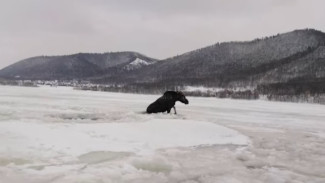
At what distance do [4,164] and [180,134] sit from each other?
22.5ft

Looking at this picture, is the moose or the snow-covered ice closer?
the snow-covered ice

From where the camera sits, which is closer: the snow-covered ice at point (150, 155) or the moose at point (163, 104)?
the snow-covered ice at point (150, 155)

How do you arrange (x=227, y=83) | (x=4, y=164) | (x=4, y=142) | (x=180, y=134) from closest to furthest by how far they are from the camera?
(x=4, y=164), (x=4, y=142), (x=180, y=134), (x=227, y=83)

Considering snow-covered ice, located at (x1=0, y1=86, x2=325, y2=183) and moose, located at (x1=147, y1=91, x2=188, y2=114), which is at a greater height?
moose, located at (x1=147, y1=91, x2=188, y2=114)

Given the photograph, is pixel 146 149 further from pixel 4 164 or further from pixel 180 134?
pixel 4 164

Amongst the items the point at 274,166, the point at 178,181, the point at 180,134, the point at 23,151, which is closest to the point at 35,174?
the point at 23,151

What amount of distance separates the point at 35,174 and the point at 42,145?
2686 mm

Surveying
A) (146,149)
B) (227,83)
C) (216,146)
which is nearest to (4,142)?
(146,149)

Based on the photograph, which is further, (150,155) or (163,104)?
(163,104)

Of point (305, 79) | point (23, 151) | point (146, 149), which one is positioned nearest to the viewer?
point (23, 151)

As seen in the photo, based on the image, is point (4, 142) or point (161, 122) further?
point (161, 122)

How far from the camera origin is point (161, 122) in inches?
663

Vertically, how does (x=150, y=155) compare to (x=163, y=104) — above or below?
below

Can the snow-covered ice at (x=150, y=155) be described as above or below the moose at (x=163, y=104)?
below
